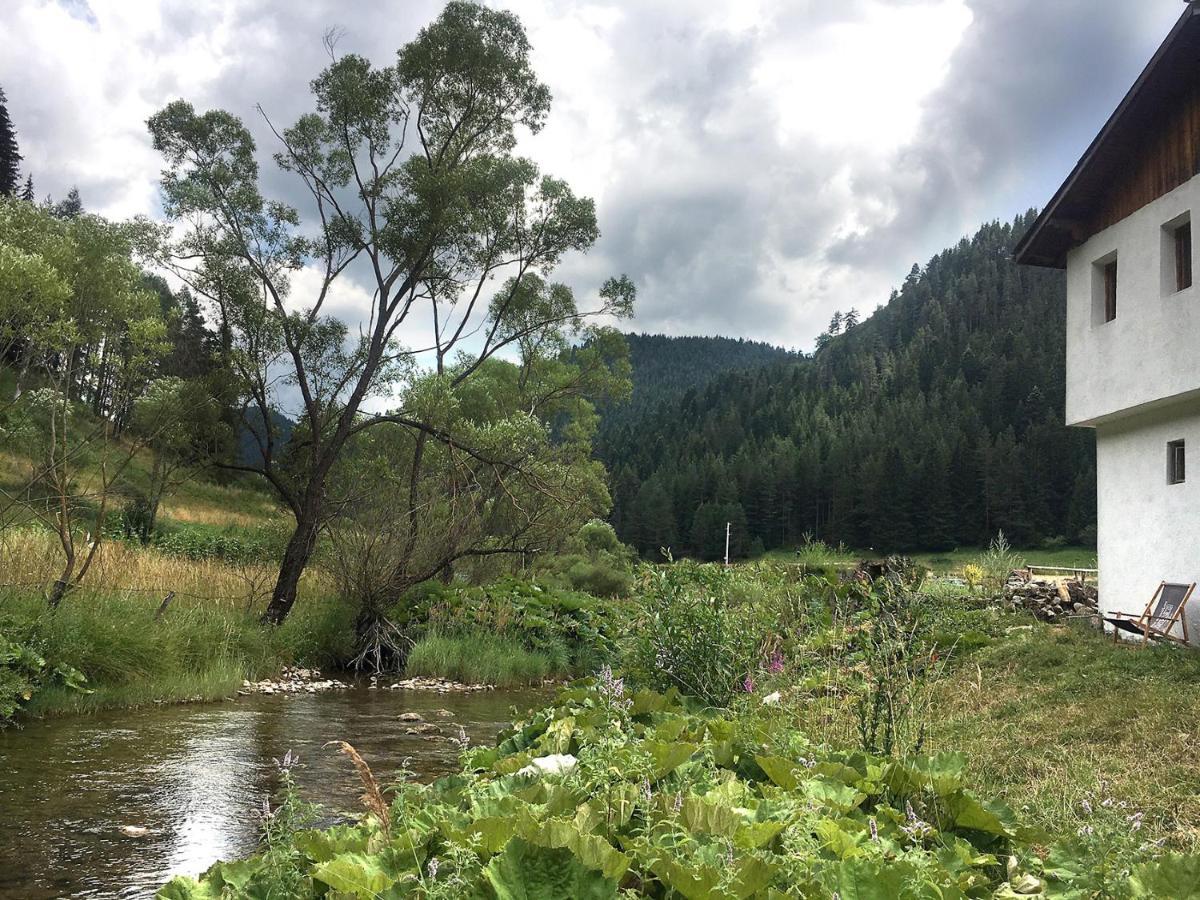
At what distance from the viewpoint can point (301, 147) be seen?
15.5 metres

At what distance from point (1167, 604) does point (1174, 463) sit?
1.82 meters

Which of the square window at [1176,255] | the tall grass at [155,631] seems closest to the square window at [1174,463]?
the square window at [1176,255]

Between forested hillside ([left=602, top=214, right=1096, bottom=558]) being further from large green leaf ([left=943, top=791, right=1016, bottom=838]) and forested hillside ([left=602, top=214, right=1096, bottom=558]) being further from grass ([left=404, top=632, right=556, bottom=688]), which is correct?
large green leaf ([left=943, top=791, right=1016, bottom=838])

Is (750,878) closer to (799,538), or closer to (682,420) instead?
(799,538)

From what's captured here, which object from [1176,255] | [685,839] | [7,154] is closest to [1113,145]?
[1176,255]

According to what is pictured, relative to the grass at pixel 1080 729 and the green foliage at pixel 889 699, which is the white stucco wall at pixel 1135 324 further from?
the green foliage at pixel 889 699

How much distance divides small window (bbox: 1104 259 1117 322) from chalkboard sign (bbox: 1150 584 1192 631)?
389 cm

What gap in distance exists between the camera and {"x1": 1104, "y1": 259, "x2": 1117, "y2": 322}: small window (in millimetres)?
11797

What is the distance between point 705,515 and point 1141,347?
79.2m

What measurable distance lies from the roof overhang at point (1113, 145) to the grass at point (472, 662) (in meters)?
10.2

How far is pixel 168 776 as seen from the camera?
5.85 m

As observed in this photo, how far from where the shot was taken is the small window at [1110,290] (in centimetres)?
1180

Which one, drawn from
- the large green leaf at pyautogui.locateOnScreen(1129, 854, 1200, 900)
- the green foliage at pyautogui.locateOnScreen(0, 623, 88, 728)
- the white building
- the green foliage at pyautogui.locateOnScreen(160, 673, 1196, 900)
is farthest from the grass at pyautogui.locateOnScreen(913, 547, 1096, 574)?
the large green leaf at pyautogui.locateOnScreen(1129, 854, 1200, 900)

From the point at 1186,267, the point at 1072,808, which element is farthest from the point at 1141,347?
the point at 1072,808
